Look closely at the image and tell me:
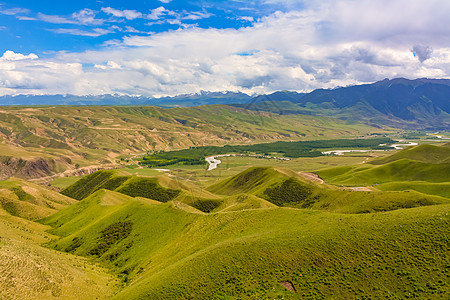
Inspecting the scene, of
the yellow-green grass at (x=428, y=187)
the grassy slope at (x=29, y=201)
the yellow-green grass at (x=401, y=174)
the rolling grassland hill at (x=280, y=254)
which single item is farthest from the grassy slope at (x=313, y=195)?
the grassy slope at (x=29, y=201)

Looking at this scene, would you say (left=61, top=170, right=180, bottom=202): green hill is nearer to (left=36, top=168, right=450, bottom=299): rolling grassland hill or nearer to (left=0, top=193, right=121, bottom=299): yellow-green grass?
(left=36, top=168, right=450, bottom=299): rolling grassland hill

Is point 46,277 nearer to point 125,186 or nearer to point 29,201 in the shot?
point 29,201

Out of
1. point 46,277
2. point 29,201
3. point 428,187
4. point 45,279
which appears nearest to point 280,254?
point 45,279

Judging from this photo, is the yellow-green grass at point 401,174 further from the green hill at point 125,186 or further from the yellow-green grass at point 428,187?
the green hill at point 125,186

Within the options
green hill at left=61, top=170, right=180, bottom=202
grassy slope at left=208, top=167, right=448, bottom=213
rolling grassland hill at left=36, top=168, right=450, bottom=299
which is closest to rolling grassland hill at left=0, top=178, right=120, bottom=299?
rolling grassland hill at left=36, top=168, right=450, bottom=299

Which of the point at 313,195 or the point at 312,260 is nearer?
the point at 312,260

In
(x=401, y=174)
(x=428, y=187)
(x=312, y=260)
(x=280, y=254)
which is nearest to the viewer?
(x=312, y=260)

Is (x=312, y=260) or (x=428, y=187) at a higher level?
(x=312, y=260)
